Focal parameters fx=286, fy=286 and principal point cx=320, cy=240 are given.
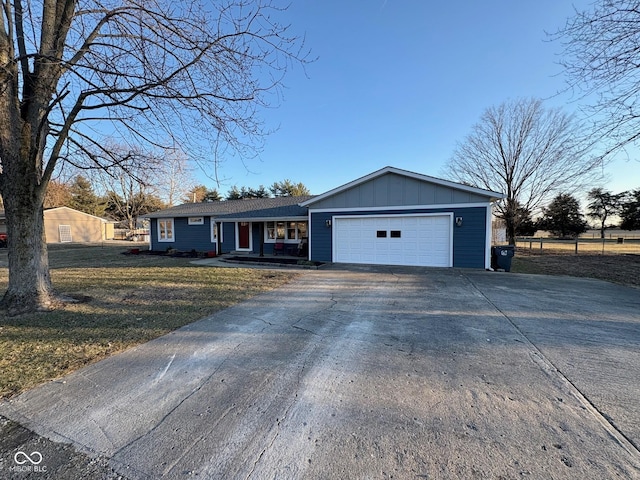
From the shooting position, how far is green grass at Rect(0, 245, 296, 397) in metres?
3.24

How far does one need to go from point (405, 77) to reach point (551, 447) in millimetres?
11405

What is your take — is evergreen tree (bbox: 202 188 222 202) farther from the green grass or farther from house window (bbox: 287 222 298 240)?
the green grass

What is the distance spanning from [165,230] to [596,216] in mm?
61718

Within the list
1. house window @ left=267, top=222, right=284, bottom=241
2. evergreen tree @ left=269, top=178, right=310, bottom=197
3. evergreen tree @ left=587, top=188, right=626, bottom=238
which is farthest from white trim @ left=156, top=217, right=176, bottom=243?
evergreen tree @ left=587, top=188, right=626, bottom=238

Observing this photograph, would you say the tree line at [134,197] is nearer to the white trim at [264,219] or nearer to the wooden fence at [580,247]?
the white trim at [264,219]

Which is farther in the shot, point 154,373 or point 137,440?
point 154,373

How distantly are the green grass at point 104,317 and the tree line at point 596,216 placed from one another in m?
36.0

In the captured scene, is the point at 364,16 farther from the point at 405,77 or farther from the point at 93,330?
the point at 93,330

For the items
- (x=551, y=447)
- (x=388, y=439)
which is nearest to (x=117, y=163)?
(x=388, y=439)

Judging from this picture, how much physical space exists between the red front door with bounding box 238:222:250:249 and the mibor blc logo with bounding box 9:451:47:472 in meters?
14.2

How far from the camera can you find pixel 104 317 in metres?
4.92

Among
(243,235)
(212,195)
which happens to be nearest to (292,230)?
(243,235)

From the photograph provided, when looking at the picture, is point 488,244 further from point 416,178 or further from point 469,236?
point 416,178

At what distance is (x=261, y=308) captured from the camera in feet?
18.2
